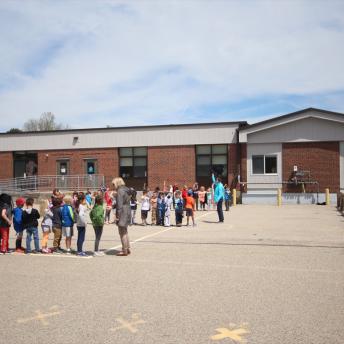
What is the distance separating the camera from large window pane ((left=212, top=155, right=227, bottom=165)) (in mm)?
31016

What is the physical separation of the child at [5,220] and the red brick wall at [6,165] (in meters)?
26.9

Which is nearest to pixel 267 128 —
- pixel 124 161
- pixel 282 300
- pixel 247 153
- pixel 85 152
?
pixel 247 153

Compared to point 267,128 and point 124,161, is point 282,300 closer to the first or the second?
point 267,128

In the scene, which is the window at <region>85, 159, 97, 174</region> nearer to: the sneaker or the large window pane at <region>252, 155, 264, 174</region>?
the large window pane at <region>252, 155, 264, 174</region>

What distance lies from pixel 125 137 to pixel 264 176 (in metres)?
11.1

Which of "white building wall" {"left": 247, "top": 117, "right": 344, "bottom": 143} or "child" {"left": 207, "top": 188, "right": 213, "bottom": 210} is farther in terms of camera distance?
"white building wall" {"left": 247, "top": 117, "right": 344, "bottom": 143}

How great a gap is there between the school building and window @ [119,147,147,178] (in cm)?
8

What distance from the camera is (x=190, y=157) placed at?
31.5 meters

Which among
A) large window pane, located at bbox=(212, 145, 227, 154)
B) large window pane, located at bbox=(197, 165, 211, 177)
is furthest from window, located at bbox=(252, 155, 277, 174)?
large window pane, located at bbox=(197, 165, 211, 177)

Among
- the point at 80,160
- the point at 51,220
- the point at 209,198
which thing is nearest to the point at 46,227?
the point at 51,220

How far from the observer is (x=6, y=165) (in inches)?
1423

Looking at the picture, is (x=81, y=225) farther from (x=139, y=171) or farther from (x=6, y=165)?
(x=6, y=165)

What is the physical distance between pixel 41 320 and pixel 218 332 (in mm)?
2239

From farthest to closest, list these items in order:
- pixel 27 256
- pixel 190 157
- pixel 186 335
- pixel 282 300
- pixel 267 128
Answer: pixel 190 157
pixel 267 128
pixel 27 256
pixel 282 300
pixel 186 335
